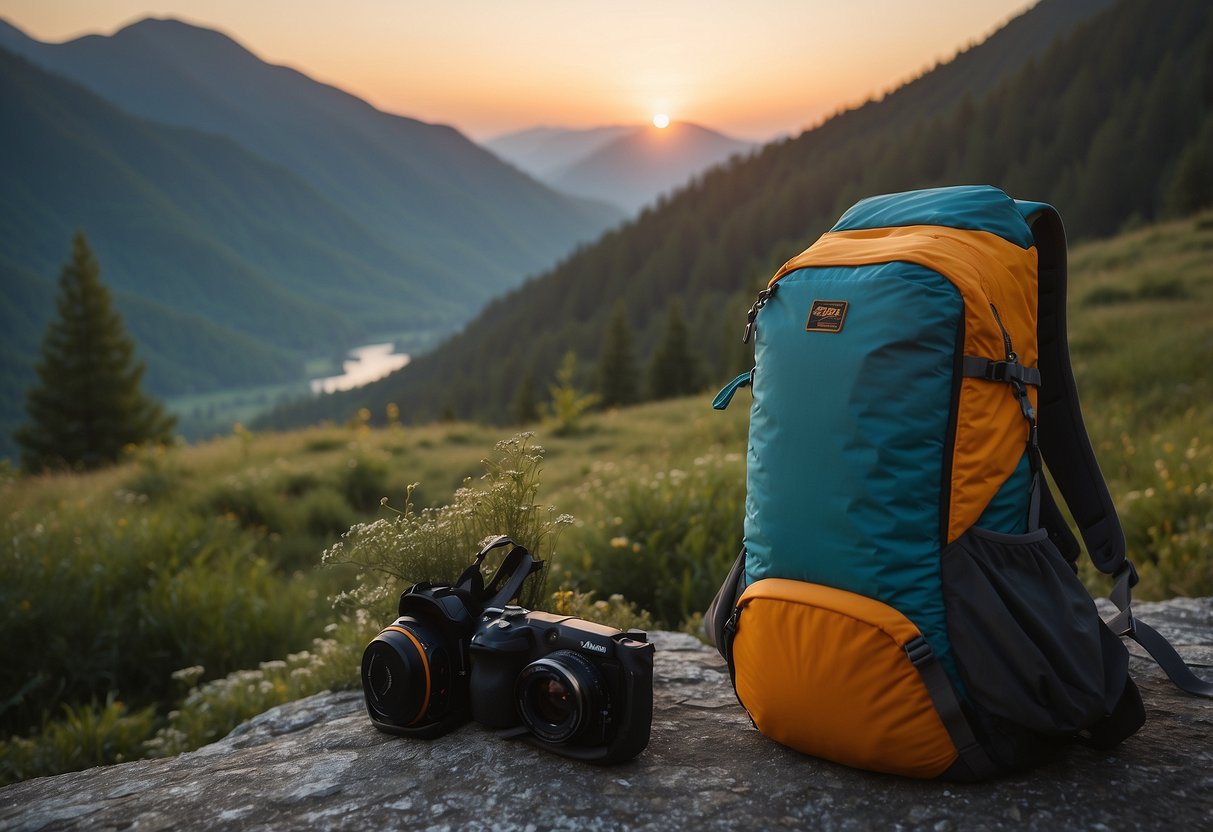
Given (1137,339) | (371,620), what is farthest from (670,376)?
(371,620)

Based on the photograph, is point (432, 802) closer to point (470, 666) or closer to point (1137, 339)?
point (470, 666)

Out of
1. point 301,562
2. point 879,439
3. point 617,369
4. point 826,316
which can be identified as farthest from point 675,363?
point 879,439

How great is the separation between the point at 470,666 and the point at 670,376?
3494 cm

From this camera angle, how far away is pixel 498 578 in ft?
9.37

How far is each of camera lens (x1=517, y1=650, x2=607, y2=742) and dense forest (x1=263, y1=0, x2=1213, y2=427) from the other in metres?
31.4

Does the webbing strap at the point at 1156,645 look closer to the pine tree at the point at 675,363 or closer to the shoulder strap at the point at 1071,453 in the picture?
the shoulder strap at the point at 1071,453

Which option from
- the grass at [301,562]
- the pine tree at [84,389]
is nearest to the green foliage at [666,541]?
the grass at [301,562]

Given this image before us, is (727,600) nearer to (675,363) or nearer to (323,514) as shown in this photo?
(323,514)

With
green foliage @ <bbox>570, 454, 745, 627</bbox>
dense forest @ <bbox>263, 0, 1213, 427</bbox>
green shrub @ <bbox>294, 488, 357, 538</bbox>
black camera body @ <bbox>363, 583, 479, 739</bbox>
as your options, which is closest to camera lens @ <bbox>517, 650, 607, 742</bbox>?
black camera body @ <bbox>363, 583, 479, 739</bbox>

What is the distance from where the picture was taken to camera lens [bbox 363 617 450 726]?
2463mm

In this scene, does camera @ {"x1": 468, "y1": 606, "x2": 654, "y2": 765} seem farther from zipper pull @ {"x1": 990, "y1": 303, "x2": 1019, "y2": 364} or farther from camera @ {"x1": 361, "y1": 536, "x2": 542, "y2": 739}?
zipper pull @ {"x1": 990, "y1": 303, "x2": 1019, "y2": 364}

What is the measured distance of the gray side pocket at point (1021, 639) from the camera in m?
2.11

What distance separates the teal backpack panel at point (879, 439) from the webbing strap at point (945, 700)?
2.9 inches

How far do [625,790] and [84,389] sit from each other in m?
30.0
